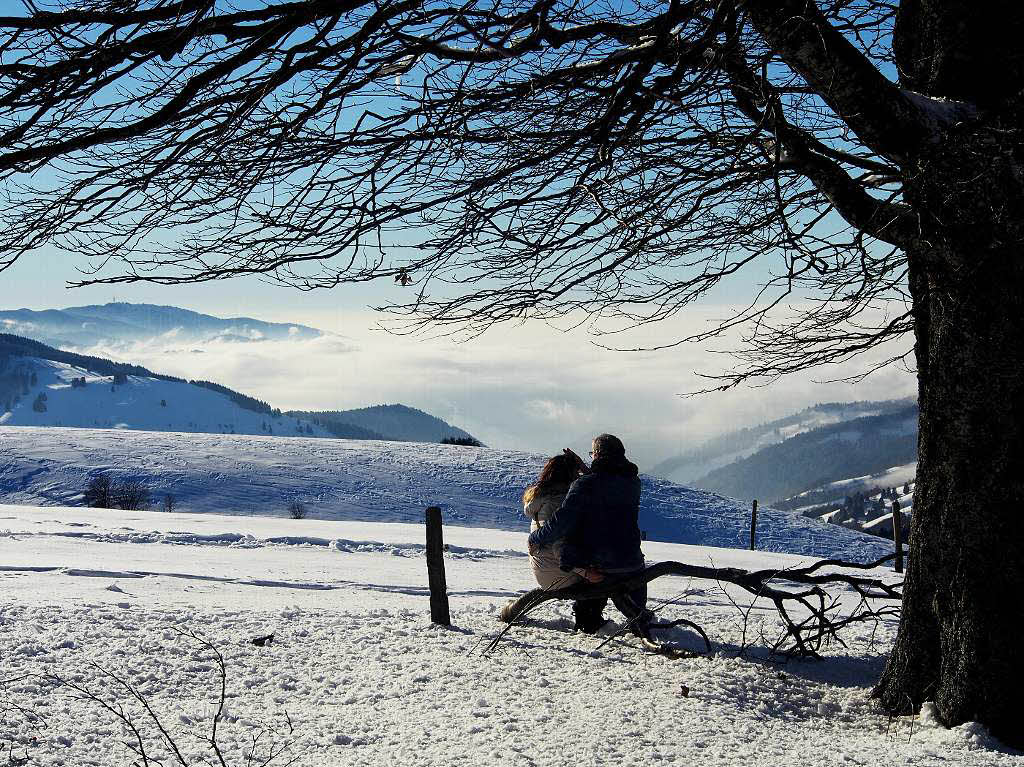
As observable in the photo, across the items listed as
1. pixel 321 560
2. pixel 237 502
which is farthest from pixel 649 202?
pixel 237 502

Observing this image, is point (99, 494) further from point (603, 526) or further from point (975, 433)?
point (975, 433)

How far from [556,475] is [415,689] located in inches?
100

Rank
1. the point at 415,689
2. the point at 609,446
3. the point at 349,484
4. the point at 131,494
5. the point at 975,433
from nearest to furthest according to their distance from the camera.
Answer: the point at 975,433, the point at 415,689, the point at 609,446, the point at 131,494, the point at 349,484

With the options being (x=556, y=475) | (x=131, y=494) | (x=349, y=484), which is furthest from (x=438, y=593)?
(x=349, y=484)

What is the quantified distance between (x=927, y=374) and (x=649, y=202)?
1.93 metres

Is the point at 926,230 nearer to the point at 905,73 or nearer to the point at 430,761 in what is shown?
the point at 905,73

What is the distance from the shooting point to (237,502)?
44.4 m

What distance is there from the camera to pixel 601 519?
A: 649 cm

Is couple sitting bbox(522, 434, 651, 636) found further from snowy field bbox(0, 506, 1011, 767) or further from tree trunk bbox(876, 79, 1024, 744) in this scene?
tree trunk bbox(876, 79, 1024, 744)

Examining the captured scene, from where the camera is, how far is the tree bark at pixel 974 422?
14.5 feet

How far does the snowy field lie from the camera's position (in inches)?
Result: 163

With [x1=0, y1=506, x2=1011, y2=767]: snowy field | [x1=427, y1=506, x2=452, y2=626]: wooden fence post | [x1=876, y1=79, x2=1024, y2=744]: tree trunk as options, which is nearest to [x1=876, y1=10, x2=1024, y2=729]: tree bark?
[x1=876, y1=79, x2=1024, y2=744]: tree trunk

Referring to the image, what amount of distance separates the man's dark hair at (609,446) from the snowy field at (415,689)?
1.40 metres

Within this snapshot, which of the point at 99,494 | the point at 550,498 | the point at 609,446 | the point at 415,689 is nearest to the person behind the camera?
the point at 415,689
